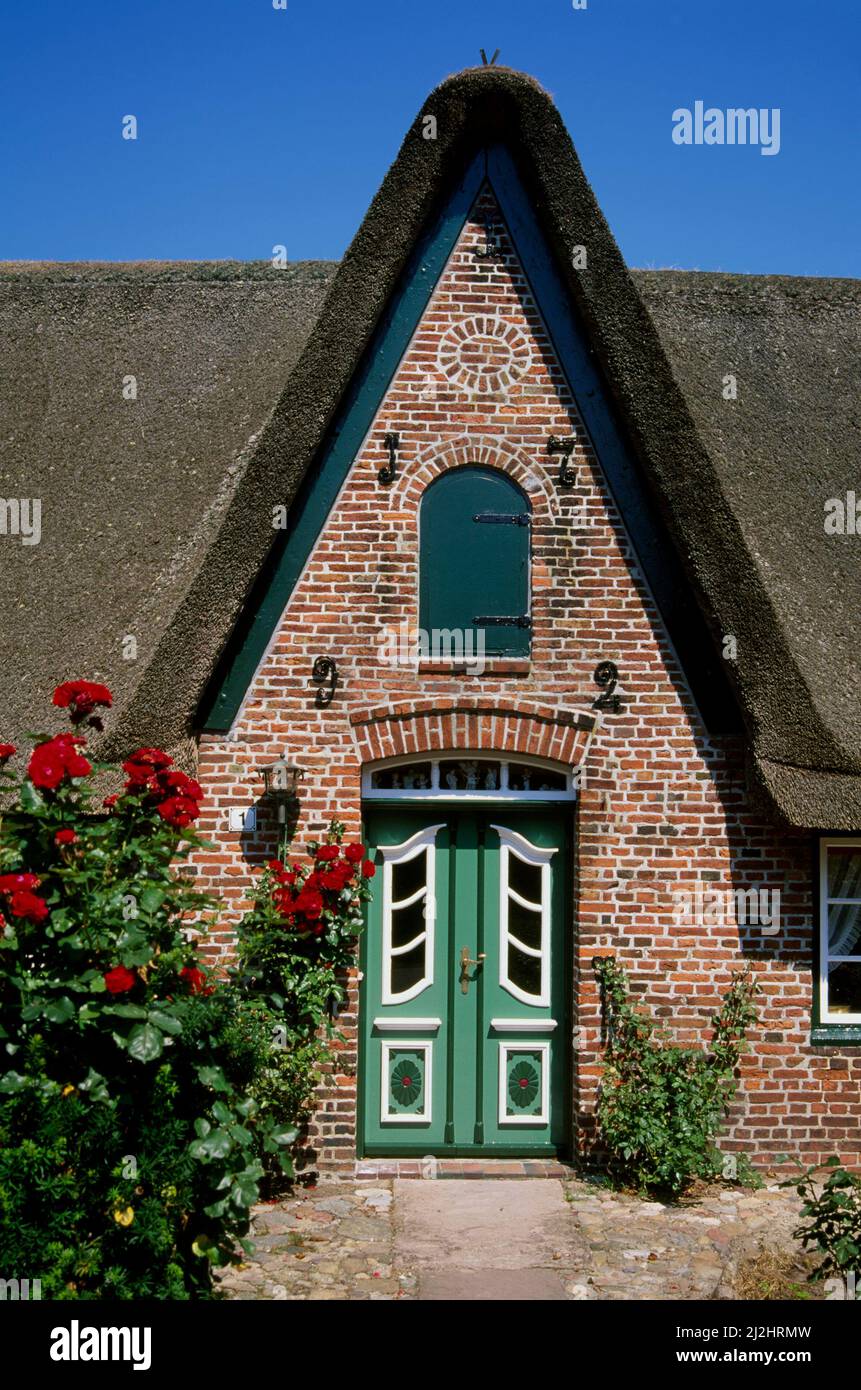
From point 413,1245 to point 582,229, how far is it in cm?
606

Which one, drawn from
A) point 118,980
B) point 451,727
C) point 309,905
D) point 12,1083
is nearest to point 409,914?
point 309,905

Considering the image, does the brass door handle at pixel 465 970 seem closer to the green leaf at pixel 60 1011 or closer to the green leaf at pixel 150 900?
the green leaf at pixel 150 900

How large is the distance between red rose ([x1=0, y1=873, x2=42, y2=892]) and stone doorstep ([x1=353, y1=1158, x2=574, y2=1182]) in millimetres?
3653

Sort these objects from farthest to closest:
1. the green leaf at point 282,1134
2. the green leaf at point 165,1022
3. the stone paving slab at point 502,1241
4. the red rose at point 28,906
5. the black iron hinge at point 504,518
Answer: the black iron hinge at point 504,518, the stone paving slab at point 502,1241, the green leaf at point 282,1134, the green leaf at point 165,1022, the red rose at point 28,906

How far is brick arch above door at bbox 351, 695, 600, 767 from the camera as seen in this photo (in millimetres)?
7457

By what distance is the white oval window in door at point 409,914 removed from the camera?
7.64m

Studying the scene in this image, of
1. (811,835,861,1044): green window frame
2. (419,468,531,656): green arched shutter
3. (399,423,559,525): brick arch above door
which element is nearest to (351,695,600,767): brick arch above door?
(419,468,531,656): green arched shutter

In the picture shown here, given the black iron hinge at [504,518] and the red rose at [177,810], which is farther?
the black iron hinge at [504,518]

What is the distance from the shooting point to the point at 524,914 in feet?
25.4

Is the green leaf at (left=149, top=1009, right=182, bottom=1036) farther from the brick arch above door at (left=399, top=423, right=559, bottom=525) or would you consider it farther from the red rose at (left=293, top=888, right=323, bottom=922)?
the brick arch above door at (left=399, top=423, right=559, bottom=525)

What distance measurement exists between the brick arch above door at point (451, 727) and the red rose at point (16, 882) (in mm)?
3027

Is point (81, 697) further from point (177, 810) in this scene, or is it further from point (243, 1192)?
point (243, 1192)

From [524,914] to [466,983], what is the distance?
0.58 metres

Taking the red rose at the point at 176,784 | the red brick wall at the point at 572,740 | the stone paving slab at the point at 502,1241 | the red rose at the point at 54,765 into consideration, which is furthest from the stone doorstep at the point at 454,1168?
the red rose at the point at 54,765
